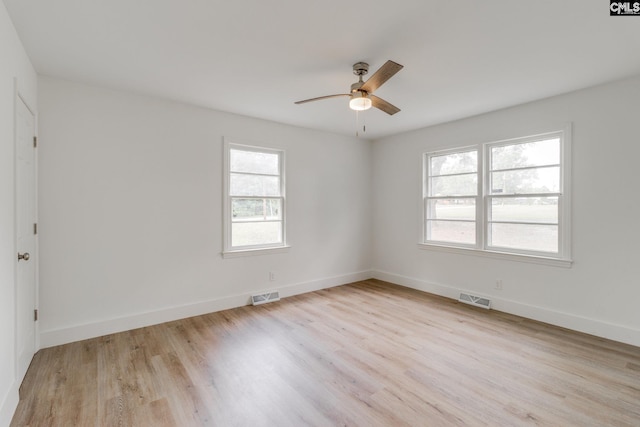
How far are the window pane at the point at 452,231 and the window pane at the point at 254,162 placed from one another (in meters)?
2.64

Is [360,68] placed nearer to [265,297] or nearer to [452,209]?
[452,209]

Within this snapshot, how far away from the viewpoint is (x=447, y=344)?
3.02m

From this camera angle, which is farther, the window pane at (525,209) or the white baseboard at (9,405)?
the window pane at (525,209)

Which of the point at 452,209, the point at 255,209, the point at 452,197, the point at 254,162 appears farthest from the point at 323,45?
the point at 452,209

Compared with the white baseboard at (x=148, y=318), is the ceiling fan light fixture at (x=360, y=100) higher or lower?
higher

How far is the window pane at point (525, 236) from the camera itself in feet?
11.9

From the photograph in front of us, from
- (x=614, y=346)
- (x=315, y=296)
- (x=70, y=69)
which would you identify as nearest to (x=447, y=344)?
(x=614, y=346)

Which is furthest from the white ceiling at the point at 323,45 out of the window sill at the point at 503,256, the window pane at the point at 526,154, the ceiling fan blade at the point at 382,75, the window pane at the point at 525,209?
the window sill at the point at 503,256

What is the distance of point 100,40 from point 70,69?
30.8 inches

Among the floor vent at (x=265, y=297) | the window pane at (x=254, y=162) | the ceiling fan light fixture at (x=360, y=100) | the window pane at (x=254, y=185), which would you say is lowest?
the floor vent at (x=265, y=297)

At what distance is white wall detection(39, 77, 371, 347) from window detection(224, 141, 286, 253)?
0.14 m

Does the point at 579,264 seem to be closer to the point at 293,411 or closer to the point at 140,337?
the point at 293,411

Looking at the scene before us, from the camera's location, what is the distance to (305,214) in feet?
16.0

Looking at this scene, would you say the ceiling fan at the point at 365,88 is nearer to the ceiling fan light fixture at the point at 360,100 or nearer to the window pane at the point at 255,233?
the ceiling fan light fixture at the point at 360,100
